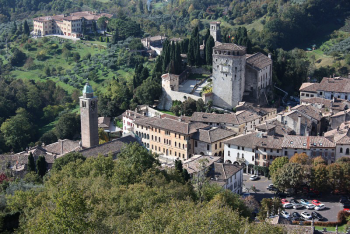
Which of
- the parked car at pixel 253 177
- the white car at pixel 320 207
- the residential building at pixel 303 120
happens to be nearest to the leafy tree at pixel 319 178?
the white car at pixel 320 207

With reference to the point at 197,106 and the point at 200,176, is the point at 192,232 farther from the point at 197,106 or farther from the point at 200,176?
the point at 197,106

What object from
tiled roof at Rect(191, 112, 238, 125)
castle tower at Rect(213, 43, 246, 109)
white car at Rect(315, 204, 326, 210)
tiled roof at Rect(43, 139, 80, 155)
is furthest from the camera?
castle tower at Rect(213, 43, 246, 109)

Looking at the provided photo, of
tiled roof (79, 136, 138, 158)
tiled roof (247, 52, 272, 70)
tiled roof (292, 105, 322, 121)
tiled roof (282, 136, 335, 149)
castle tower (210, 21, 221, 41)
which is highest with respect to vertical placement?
castle tower (210, 21, 221, 41)

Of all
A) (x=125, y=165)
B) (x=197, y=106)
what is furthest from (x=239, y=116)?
(x=125, y=165)

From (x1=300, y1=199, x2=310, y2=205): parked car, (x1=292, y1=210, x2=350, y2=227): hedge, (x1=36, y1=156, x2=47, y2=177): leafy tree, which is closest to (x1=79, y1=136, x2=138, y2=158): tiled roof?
(x1=36, y1=156, x2=47, y2=177): leafy tree

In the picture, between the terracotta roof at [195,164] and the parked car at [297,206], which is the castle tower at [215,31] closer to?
the terracotta roof at [195,164]

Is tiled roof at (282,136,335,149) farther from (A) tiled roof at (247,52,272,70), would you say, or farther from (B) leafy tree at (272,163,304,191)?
(A) tiled roof at (247,52,272,70)

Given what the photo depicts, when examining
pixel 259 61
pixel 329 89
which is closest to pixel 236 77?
pixel 259 61

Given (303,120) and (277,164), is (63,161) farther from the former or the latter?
(303,120)
